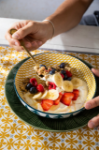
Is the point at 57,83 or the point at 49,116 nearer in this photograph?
the point at 49,116

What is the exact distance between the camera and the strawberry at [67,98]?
0.66 m

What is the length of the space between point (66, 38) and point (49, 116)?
0.66 metres

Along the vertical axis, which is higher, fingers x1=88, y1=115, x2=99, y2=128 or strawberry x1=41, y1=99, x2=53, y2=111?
strawberry x1=41, y1=99, x2=53, y2=111

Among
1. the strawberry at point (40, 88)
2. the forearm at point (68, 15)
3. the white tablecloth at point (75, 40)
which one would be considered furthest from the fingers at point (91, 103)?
the forearm at point (68, 15)

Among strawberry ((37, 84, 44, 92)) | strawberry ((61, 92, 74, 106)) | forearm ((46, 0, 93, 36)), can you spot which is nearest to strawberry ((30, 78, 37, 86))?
strawberry ((37, 84, 44, 92))

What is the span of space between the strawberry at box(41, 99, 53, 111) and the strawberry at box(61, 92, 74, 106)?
60 millimetres

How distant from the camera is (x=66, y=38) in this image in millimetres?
1078

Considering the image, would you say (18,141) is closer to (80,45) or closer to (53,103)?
(53,103)

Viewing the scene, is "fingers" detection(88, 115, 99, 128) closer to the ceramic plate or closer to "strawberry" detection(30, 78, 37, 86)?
the ceramic plate

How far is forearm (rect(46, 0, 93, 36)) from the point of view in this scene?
3.48ft

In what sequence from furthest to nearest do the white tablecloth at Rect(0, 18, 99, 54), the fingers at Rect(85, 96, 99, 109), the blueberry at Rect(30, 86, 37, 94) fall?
1. the white tablecloth at Rect(0, 18, 99, 54)
2. the blueberry at Rect(30, 86, 37, 94)
3. the fingers at Rect(85, 96, 99, 109)

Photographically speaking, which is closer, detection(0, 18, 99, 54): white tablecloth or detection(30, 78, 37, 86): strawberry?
detection(30, 78, 37, 86): strawberry

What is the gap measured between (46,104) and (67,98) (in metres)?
0.10

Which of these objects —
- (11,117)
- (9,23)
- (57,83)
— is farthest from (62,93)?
(9,23)
